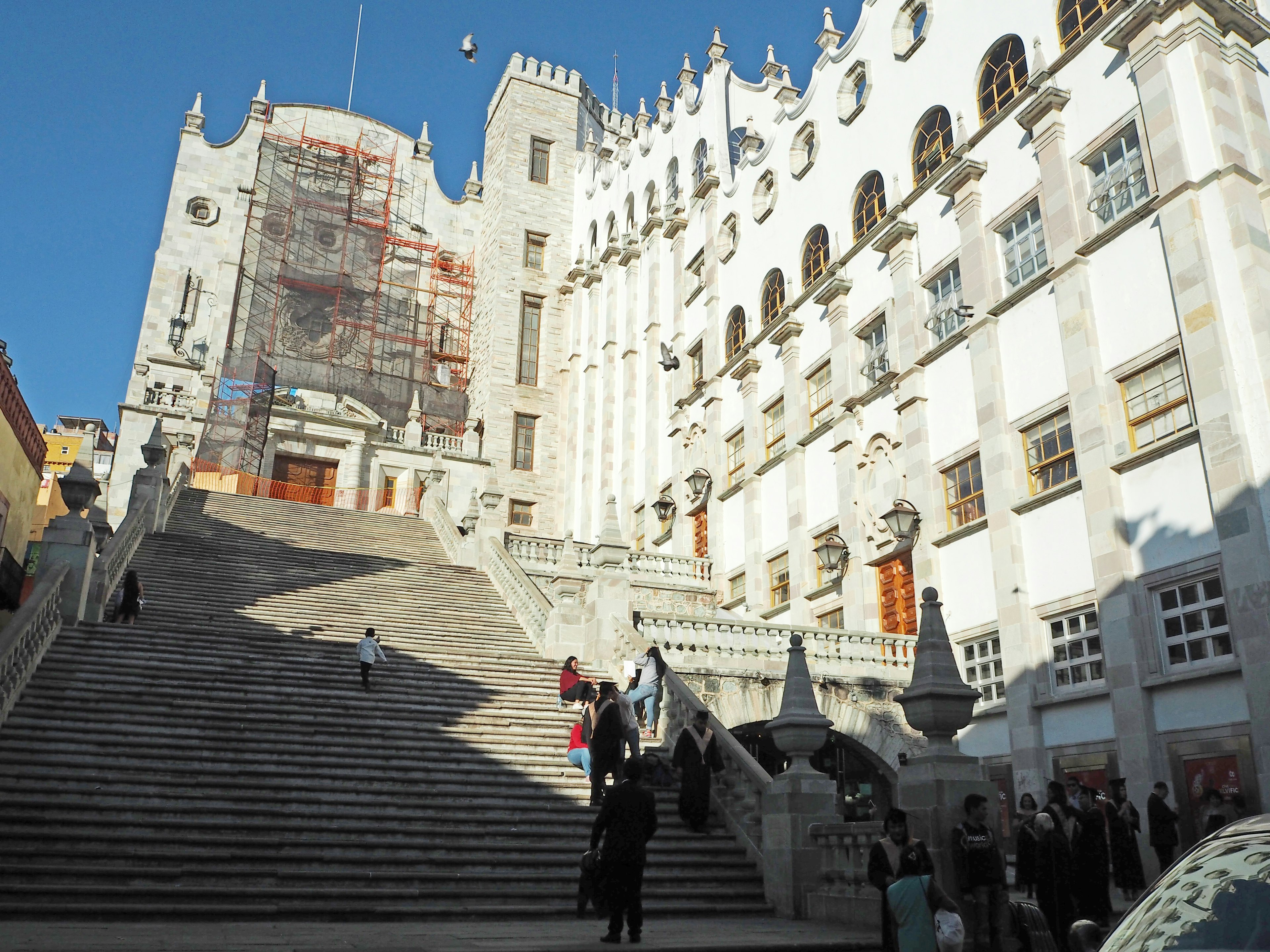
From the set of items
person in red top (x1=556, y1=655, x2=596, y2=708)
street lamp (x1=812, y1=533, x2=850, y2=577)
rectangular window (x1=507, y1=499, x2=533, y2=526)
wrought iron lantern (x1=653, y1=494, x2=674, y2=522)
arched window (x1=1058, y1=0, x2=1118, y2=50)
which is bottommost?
person in red top (x1=556, y1=655, x2=596, y2=708)

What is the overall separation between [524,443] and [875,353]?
2011cm

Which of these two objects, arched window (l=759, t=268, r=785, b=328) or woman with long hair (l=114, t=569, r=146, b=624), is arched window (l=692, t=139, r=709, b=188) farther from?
woman with long hair (l=114, t=569, r=146, b=624)

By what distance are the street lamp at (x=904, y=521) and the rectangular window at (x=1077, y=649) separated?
373 centimetres

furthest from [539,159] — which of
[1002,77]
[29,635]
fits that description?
[29,635]

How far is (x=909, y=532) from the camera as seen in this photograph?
65.5ft

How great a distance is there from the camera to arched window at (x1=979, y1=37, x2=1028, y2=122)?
770 inches

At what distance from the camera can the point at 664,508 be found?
3048 centimetres

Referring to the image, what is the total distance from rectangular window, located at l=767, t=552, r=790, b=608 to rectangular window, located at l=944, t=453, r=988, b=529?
539 cm

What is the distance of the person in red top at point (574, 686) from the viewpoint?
548 inches

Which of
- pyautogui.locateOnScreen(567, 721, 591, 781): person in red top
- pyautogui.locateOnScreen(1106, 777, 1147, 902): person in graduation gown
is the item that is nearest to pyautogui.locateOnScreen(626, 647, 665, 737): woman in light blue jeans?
pyautogui.locateOnScreen(567, 721, 591, 781): person in red top

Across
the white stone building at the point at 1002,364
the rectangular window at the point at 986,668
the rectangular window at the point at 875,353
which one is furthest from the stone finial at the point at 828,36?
the rectangular window at the point at 986,668

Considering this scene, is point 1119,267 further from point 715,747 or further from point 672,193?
point 672,193

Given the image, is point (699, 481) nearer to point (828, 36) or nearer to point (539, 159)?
point (828, 36)

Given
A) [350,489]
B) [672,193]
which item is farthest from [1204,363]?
[350,489]
